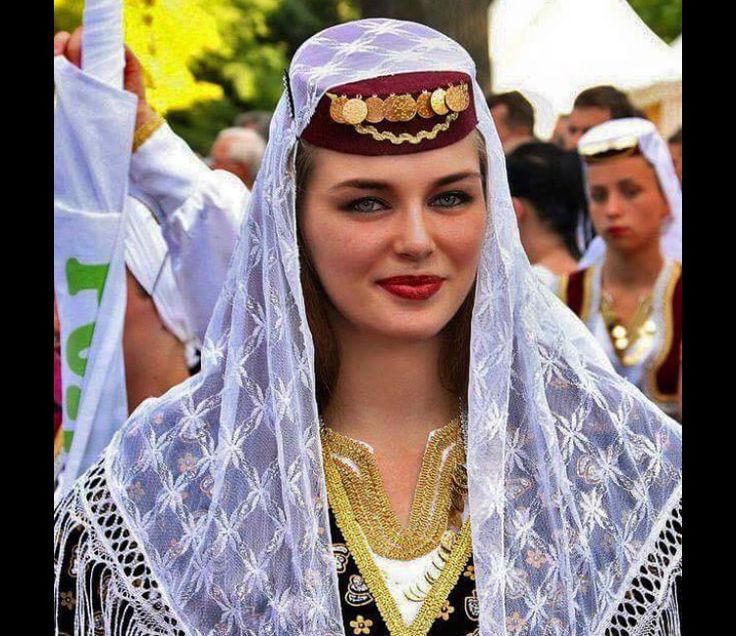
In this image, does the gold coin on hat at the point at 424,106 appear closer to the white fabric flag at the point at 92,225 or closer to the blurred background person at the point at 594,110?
the white fabric flag at the point at 92,225

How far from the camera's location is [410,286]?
2359mm

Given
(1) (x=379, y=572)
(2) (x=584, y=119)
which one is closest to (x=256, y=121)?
(2) (x=584, y=119)

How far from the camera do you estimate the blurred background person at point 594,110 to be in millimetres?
5477

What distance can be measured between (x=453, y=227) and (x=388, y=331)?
213 mm

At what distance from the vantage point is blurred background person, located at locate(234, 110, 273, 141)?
5.34m

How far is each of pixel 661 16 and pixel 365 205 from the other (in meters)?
4.21

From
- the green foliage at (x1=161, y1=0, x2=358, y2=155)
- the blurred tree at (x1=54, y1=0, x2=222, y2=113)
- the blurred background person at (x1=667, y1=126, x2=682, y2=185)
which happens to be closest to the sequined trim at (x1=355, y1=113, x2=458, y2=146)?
the blurred tree at (x1=54, y1=0, x2=222, y2=113)

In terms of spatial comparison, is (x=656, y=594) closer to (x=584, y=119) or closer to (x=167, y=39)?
(x=167, y=39)

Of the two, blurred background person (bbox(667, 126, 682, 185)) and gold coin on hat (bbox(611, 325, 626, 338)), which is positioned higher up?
blurred background person (bbox(667, 126, 682, 185))

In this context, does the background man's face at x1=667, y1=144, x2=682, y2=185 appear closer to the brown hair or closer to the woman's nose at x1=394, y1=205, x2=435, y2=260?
the brown hair

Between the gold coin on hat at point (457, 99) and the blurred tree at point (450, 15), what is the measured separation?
1.27m

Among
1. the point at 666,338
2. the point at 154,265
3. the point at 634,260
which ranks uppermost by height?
the point at 154,265

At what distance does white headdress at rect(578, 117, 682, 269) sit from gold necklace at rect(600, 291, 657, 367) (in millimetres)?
248

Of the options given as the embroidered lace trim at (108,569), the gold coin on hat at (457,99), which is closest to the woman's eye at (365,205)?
the gold coin on hat at (457,99)
